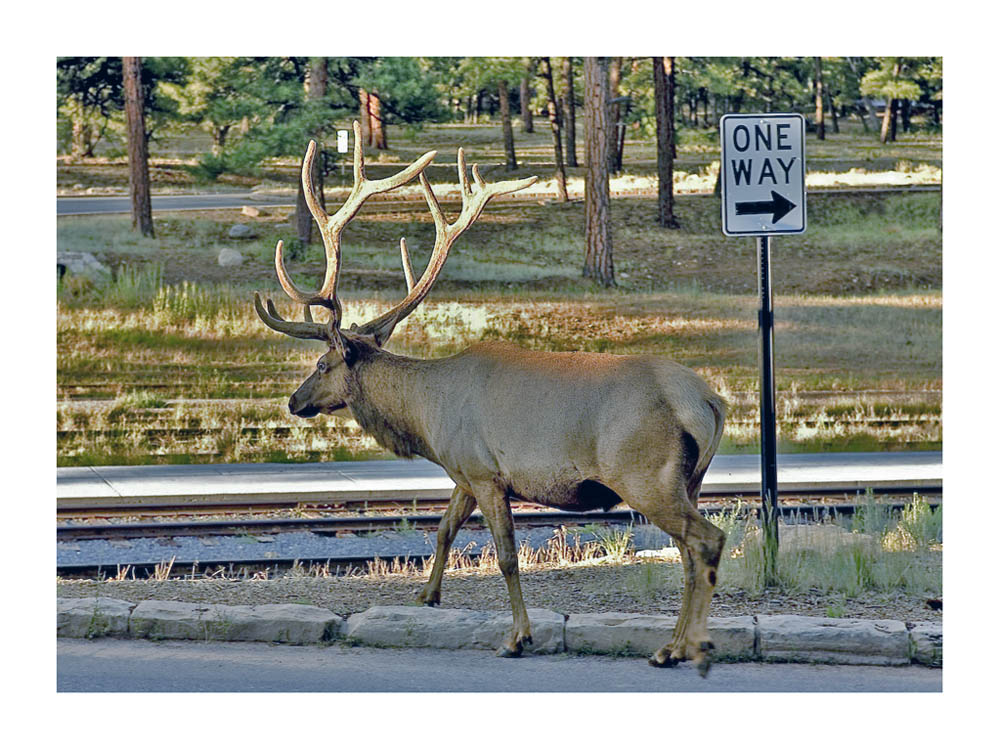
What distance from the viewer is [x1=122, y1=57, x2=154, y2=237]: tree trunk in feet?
45.0

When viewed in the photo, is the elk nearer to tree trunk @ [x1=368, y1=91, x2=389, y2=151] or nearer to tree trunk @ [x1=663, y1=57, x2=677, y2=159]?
tree trunk @ [x1=368, y1=91, x2=389, y2=151]

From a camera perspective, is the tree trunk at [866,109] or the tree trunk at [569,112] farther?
the tree trunk at [866,109]

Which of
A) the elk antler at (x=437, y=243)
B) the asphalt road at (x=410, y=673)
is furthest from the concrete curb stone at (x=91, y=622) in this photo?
the elk antler at (x=437, y=243)

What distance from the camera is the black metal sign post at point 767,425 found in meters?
8.48

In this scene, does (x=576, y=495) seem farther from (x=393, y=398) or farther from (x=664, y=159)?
(x=664, y=159)

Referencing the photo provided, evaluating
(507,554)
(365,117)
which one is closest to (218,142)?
(365,117)

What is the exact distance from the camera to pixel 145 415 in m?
13.8

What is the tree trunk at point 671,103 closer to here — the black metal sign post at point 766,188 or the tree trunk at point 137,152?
the tree trunk at point 137,152

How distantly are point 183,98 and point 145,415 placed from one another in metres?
3.26

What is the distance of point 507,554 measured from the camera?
743 cm

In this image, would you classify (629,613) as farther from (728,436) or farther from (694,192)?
(694,192)

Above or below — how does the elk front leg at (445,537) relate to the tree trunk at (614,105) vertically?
below

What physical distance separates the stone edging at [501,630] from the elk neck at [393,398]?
104 centimetres

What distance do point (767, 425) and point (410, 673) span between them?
2.90 m
